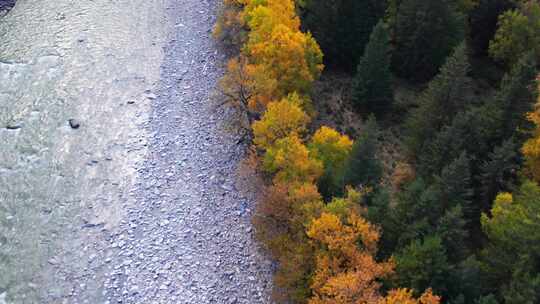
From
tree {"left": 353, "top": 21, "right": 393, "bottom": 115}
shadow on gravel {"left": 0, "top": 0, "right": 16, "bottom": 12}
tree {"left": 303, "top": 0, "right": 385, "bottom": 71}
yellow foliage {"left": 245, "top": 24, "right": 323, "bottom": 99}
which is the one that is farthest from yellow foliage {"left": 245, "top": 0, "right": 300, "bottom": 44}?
shadow on gravel {"left": 0, "top": 0, "right": 16, "bottom": 12}

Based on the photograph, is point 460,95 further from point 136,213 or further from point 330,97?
point 136,213

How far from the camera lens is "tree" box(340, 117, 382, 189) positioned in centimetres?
2931

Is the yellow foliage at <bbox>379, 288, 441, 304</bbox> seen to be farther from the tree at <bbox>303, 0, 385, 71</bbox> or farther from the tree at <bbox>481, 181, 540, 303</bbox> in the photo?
the tree at <bbox>303, 0, 385, 71</bbox>

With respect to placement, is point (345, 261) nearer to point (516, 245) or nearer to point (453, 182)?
point (453, 182)

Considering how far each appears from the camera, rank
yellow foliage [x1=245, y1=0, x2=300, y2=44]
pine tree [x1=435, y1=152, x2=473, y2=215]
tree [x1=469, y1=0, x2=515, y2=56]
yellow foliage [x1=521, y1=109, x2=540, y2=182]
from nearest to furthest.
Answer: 1. pine tree [x1=435, y1=152, x2=473, y2=215]
2. yellow foliage [x1=521, y1=109, x2=540, y2=182]
3. yellow foliage [x1=245, y1=0, x2=300, y2=44]
4. tree [x1=469, y1=0, x2=515, y2=56]

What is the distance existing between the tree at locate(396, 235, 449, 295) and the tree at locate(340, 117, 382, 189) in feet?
18.7

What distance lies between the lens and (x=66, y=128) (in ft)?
136

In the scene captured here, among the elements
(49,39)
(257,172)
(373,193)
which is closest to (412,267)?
(373,193)

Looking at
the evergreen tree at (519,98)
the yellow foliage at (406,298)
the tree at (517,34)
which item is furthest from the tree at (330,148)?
the tree at (517,34)

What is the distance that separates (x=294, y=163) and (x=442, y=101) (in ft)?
40.6

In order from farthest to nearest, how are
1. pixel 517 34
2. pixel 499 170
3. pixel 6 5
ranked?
1. pixel 6 5
2. pixel 517 34
3. pixel 499 170

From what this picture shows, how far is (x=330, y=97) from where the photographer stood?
1751 inches

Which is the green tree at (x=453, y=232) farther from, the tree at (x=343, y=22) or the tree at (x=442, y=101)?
the tree at (x=343, y=22)

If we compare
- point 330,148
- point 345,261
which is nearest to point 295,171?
point 330,148
